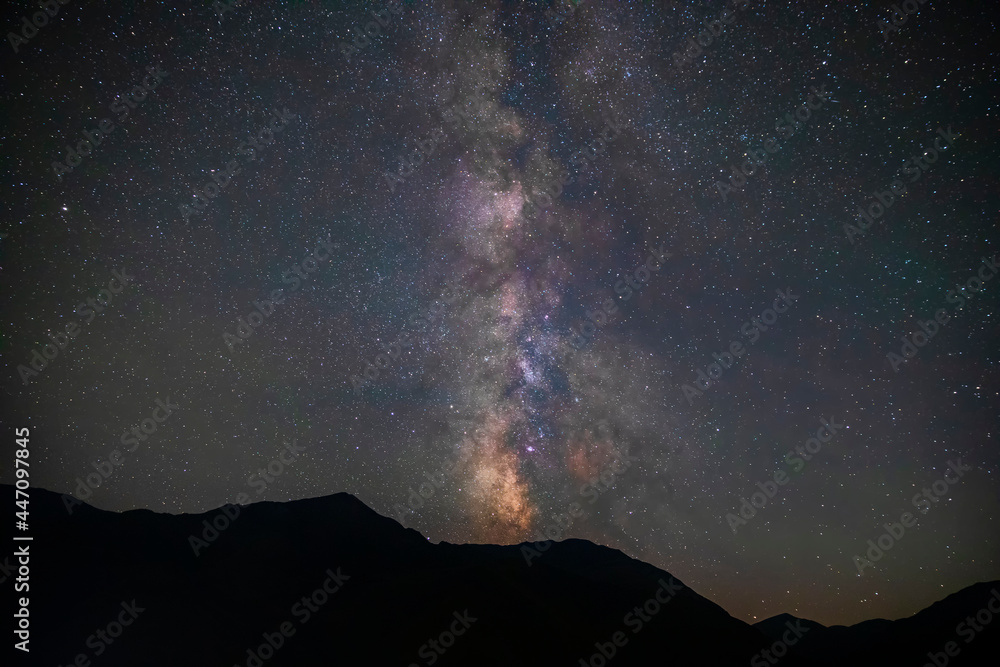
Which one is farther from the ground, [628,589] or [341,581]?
[628,589]

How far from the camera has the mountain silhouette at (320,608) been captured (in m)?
30.2

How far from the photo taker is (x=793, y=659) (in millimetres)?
42562

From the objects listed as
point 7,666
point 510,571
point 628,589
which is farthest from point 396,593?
point 628,589

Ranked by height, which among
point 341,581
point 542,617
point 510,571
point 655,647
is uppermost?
point 655,647

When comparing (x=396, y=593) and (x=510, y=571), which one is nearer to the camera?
(x=396, y=593)

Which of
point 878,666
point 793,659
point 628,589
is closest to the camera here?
point 793,659

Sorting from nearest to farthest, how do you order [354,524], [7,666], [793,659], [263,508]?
[7,666] → [793,659] → [263,508] → [354,524]

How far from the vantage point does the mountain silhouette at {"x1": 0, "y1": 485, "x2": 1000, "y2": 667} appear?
3022 centimetres

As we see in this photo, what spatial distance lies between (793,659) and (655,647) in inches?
709

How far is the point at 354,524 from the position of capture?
5981 centimetres

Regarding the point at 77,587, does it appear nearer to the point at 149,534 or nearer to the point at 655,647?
the point at 149,534

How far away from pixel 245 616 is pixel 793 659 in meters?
51.5

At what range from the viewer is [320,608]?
37.6 m

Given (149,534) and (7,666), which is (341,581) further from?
(7,666)
